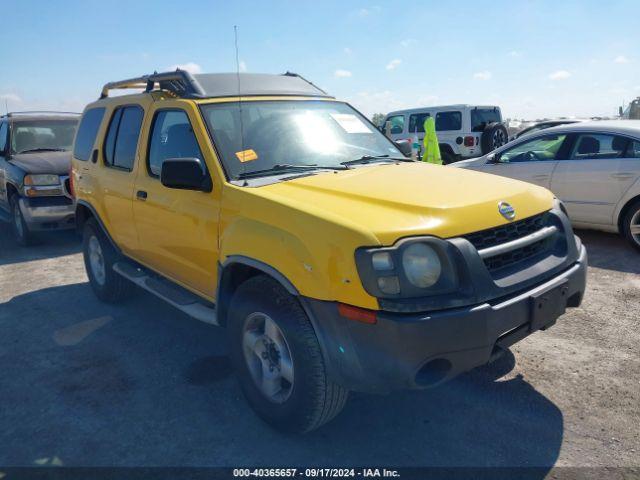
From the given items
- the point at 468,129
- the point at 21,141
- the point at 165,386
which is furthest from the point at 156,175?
the point at 468,129

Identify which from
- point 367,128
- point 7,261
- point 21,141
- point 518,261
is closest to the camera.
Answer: point 518,261

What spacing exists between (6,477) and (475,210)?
285cm

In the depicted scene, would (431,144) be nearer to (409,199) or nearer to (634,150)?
(634,150)

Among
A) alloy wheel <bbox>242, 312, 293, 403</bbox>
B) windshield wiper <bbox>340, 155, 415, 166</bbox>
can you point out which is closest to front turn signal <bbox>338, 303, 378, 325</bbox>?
alloy wheel <bbox>242, 312, 293, 403</bbox>

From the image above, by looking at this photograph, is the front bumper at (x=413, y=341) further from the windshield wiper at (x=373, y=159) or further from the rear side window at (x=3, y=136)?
the rear side window at (x=3, y=136)

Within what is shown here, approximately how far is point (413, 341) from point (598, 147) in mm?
5687

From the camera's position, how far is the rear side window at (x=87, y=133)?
523 centimetres

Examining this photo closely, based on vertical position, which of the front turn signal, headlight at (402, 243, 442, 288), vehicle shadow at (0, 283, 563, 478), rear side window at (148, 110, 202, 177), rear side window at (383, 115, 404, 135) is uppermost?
rear side window at (383, 115, 404, 135)

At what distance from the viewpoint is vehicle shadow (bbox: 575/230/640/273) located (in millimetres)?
5930

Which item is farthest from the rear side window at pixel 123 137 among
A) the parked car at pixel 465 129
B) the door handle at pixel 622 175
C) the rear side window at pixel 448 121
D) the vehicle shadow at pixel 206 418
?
the rear side window at pixel 448 121

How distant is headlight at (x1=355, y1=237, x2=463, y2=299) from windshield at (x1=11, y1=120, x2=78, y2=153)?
317 inches

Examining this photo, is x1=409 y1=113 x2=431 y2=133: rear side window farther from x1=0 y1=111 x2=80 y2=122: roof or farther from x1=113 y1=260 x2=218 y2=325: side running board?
x1=113 y1=260 x2=218 y2=325: side running board

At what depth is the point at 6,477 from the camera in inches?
110

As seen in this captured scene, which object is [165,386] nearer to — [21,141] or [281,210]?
[281,210]
